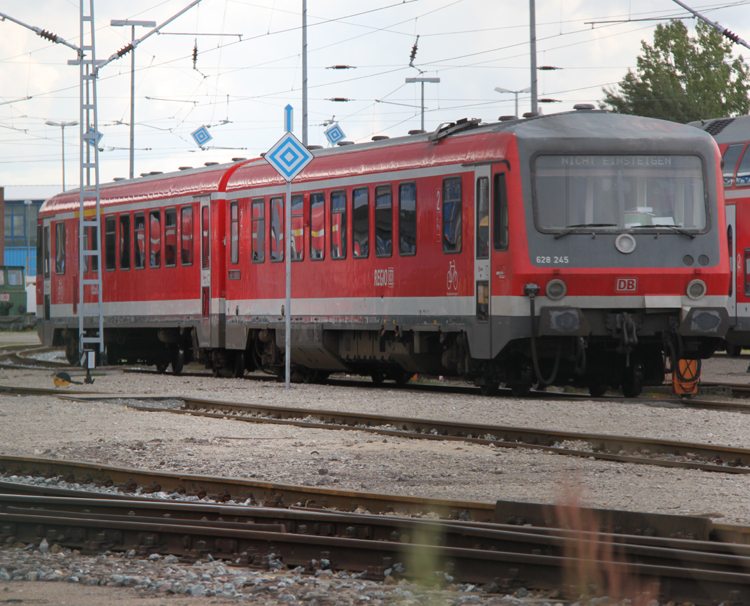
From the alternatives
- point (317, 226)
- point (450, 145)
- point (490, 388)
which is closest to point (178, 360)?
point (317, 226)

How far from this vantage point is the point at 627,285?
1438 cm

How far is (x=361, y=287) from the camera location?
17250mm

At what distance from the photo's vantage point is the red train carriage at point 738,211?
72.6 ft

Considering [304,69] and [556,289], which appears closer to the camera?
[556,289]

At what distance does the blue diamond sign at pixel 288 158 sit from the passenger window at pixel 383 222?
1234 millimetres

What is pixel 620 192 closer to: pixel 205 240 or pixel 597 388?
pixel 597 388

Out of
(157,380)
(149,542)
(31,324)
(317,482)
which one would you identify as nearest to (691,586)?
(149,542)

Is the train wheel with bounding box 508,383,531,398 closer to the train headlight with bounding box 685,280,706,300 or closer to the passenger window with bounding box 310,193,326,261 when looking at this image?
the train headlight with bounding box 685,280,706,300

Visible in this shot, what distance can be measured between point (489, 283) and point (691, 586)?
9852 millimetres

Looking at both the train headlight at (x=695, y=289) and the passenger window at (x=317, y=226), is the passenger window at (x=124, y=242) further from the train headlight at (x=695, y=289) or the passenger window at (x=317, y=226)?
the train headlight at (x=695, y=289)

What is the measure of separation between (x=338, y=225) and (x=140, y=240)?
7.05m

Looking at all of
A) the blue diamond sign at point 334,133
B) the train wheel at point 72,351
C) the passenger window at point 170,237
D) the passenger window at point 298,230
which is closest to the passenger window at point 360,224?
the passenger window at point 298,230

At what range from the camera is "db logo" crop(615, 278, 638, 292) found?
14352 millimetres

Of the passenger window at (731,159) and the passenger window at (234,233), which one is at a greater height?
the passenger window at (731,159)
